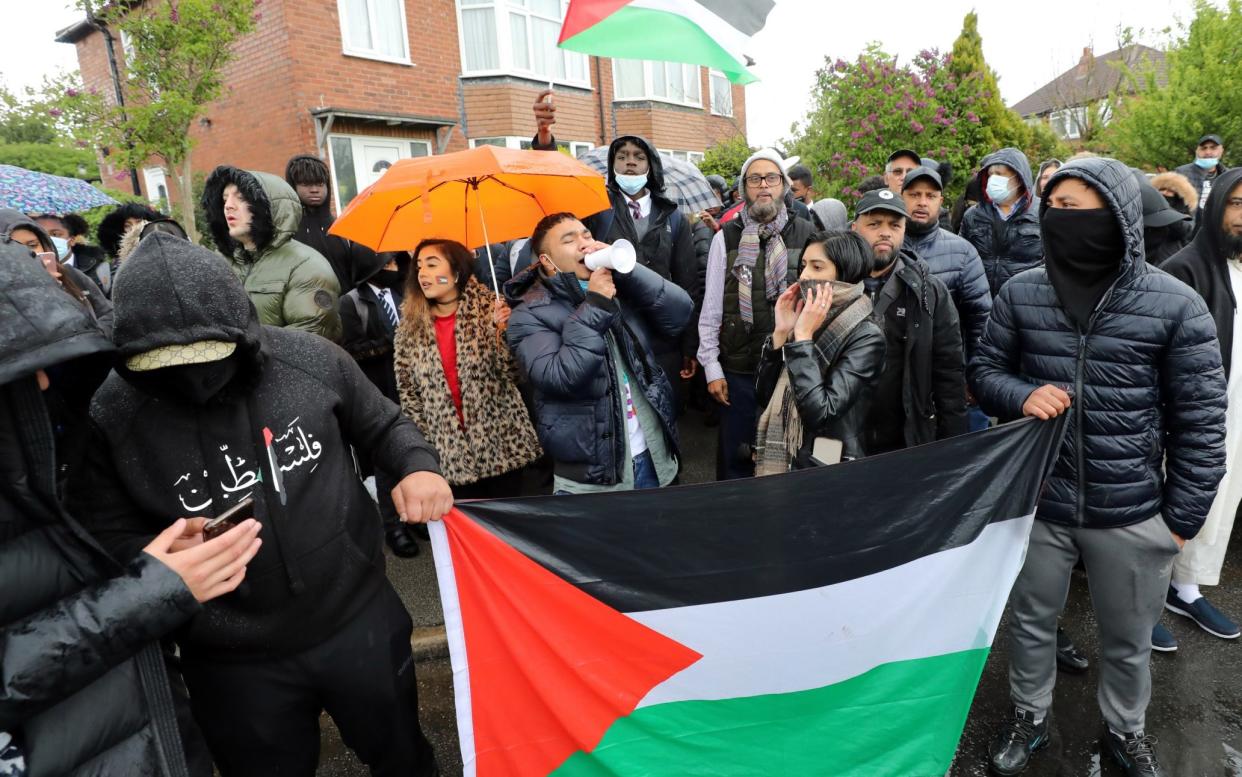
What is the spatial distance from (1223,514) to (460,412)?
381 cm

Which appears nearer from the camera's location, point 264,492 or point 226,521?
point 226,521

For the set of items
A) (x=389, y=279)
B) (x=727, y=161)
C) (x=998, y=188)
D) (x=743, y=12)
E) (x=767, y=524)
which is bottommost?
(x=767, y=524)

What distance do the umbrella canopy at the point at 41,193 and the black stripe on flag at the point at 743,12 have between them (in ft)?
12.0

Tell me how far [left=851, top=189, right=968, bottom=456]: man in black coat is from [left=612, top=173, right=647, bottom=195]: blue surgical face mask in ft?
5.12

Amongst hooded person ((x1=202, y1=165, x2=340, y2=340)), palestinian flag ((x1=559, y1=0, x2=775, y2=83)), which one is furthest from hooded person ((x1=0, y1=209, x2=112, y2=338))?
palestinian flag ((x1=559, y1=0, x2=775, y2=83))

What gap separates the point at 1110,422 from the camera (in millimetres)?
2369

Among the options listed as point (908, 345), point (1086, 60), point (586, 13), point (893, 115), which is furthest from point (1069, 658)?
point (1086, 60)

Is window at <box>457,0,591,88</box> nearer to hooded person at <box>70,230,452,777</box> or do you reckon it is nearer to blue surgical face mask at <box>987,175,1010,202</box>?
blue surgical face mask at <box>987,175,1010,202</box>

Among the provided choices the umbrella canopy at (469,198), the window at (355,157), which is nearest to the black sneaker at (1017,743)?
the umbrella canopy at (469,198)

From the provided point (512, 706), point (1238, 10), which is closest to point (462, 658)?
point (512, 706)

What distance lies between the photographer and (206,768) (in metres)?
1.72

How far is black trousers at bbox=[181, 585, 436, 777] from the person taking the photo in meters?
1.93

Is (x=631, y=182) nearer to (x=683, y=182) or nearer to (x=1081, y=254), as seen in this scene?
(x=683, y=182)

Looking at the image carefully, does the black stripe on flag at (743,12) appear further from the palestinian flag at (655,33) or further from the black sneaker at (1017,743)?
the black sneaker at (1017,743)
